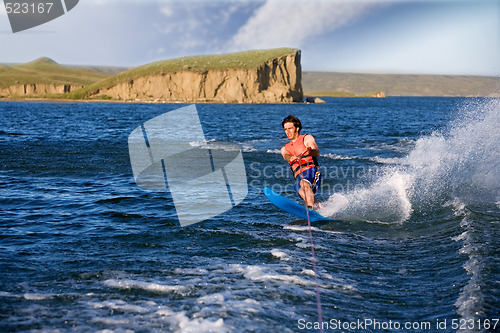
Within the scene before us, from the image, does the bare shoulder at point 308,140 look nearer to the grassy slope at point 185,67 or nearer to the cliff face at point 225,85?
the cliff face at point 225,85

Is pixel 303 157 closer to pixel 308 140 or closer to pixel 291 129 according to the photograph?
pixel 308 140

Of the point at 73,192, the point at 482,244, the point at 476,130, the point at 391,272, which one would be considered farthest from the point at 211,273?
the point at 476,130

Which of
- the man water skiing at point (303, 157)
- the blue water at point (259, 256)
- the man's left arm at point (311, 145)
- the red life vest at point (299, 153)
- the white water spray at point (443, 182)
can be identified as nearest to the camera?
the blue water at point (259, 256)

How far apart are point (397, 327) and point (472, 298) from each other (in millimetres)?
927

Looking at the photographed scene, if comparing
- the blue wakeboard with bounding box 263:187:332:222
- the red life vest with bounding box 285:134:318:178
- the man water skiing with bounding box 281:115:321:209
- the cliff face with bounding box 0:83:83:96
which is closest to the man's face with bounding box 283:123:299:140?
the man water skiing with bounding box 281:115:321:209

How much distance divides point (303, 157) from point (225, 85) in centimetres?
8927

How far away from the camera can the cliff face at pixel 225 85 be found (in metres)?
93.2

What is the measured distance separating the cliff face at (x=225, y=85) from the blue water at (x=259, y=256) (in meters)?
82.6

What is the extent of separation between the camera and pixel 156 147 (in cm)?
1839

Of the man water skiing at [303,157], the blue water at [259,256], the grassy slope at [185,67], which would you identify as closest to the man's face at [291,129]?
the man water skiing at [303,157]

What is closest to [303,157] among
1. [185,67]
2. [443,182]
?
[443,182]

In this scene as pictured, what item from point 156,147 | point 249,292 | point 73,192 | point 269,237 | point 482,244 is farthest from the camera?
point 156,147

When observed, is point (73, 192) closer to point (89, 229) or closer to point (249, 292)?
point (89, 229)

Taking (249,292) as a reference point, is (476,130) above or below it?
above
